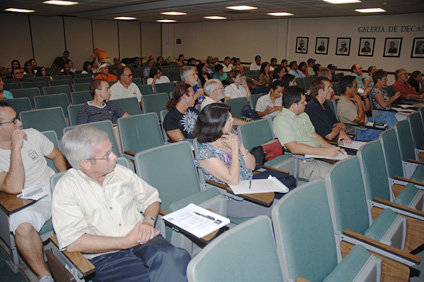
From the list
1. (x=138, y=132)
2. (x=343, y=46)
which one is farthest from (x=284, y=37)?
(x=138, y=132)

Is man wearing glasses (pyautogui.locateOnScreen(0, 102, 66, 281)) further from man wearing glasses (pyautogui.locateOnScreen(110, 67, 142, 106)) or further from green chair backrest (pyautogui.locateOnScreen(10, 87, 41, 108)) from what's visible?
green chair backrest (pyautogui.locateOnScreen(10, 87, 41, 108))

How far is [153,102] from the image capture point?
4.83m

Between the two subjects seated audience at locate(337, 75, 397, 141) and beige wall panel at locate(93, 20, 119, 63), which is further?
beige wall panel at locate(93, 20, 119, 63)

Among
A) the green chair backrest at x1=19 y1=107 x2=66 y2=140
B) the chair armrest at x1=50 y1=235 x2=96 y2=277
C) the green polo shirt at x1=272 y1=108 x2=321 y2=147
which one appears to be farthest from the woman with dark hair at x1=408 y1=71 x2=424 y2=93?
the chair armrest at x1=50 y1=235 x2=96 y2=277

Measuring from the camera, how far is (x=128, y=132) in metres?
3.38

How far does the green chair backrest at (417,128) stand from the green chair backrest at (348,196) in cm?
186

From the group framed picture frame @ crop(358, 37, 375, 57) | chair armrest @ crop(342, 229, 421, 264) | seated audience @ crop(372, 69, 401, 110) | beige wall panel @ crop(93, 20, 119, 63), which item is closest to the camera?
chair armrest @ crop(342, 229, 421, 264)

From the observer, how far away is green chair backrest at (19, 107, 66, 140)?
3506 millimetres

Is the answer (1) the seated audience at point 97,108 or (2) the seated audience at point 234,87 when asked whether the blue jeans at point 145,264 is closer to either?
(1) the seated audience at point 97,108

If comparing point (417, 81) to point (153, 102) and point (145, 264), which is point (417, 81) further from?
point (145, 264)

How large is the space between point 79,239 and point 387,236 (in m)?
1.76

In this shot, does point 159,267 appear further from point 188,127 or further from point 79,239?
point 188,127

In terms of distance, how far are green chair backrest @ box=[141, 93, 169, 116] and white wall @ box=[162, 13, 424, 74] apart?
944 cm

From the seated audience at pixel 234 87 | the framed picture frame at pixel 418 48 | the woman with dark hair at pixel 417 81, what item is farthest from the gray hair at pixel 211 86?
the framed picture frame at pixel 418 48
